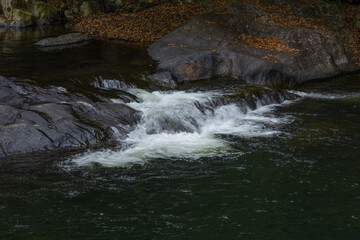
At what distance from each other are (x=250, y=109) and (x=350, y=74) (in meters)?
6.18

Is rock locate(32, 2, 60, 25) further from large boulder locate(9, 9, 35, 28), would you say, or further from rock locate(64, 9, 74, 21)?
large boulder locate(9, 9, 35, 28)

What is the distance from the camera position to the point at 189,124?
1025 cm

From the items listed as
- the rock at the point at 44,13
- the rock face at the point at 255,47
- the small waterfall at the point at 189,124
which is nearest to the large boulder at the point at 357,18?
the rock face at the point at 255,47

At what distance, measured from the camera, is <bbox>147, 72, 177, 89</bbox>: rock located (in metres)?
13.3

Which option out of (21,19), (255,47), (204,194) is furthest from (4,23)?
(204,194)

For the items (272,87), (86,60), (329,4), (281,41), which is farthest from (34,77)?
(329,4)

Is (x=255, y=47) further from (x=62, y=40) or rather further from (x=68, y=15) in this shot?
(x=68, y=15)

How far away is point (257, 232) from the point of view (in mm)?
5555

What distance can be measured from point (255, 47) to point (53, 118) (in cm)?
868

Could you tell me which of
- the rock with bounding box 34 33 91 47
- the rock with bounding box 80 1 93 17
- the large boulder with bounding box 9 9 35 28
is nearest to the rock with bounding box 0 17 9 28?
the large boulder with bounding box 9 9 35 28

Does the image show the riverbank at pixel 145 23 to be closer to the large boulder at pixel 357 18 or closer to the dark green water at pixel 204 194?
the large boulder at pixel 357 18

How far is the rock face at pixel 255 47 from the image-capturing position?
14.2 m

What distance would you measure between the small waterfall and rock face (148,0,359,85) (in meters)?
1.62

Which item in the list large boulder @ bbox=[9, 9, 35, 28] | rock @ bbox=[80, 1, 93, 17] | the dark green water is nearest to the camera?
the dark green water
